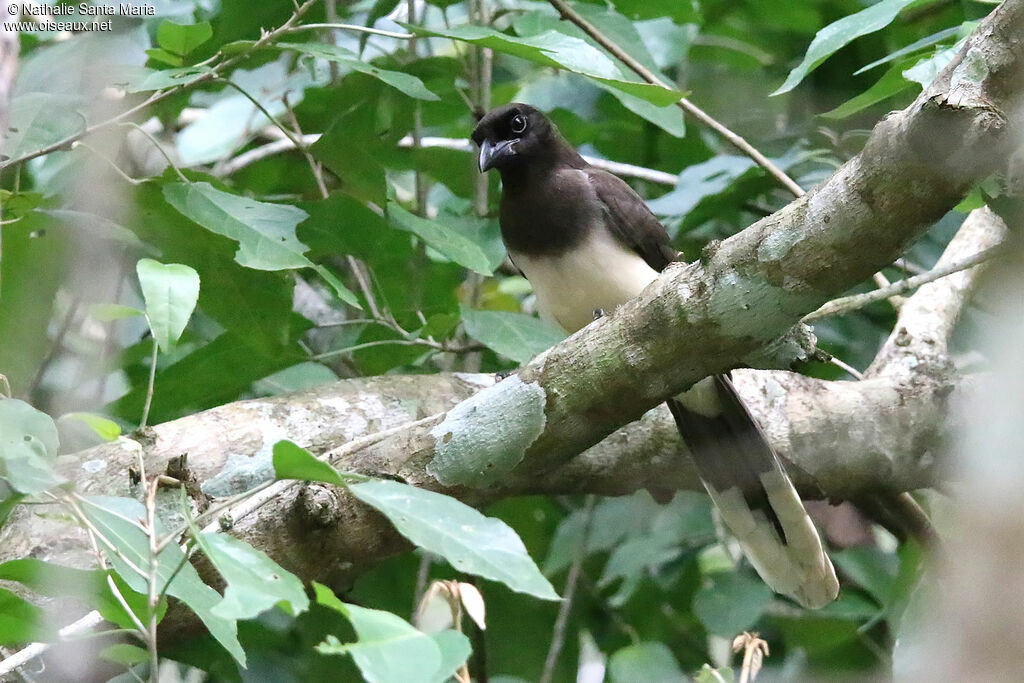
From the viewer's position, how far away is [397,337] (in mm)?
3314

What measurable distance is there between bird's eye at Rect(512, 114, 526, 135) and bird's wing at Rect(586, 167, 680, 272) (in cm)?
35

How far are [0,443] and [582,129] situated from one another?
121 inches

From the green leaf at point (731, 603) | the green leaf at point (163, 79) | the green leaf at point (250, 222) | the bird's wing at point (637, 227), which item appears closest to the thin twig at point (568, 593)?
the green leaf at point (731, 603)

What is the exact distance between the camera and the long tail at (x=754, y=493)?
315 cm

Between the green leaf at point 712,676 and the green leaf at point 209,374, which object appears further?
the green leaf at point 209,374

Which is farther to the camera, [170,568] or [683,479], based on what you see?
[683,479]

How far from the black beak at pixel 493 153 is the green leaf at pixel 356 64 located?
595 millimetres

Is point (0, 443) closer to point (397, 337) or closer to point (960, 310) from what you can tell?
point (397, 337)

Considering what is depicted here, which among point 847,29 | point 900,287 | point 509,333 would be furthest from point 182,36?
point 900,287

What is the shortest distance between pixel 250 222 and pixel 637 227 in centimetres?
128

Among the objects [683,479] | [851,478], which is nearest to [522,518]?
[683,479]

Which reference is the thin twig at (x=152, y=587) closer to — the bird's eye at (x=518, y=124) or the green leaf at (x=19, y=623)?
the green leaf at (x=19, y=623)

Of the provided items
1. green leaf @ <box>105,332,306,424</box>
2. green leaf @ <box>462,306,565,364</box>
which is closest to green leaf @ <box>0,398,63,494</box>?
green leaf @ <box>105,332,306,424</box>

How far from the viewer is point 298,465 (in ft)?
5.09
